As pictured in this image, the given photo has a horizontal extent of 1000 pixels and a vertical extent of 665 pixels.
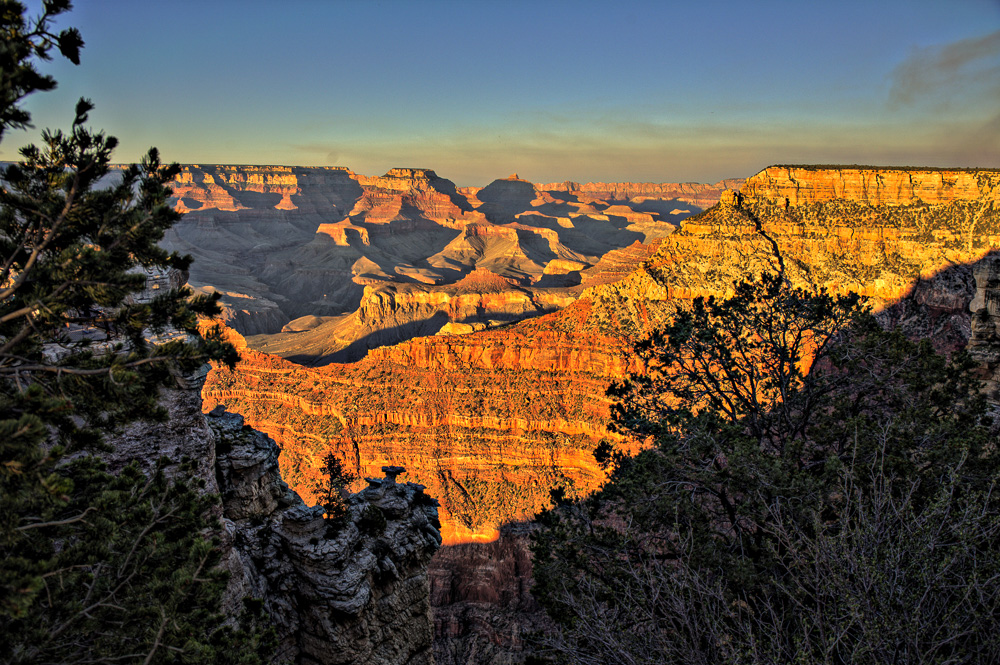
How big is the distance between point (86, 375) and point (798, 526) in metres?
11.1

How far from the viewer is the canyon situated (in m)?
30.1

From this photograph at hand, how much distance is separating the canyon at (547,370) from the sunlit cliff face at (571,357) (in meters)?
0.12

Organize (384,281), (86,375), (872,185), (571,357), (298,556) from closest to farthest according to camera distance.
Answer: (86,375), (298,556), (571,357), (872,185), (384,281)

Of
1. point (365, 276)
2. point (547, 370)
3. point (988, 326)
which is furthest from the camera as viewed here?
point (365, 276)

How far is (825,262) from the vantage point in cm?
4194

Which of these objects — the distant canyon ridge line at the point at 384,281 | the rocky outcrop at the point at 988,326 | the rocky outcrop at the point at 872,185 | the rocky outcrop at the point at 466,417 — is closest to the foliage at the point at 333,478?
the rocky outcrop at the point at 466,417

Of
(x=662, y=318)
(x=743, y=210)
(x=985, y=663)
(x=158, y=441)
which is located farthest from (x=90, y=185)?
(x=743, y=210)

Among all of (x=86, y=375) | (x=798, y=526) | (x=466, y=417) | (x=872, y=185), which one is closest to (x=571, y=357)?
(x=466, y=417)

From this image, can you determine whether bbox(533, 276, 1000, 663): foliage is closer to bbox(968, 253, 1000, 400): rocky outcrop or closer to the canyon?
bbox(968, 253, 1000, 400): rocky outcrop

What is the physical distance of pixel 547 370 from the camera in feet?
126

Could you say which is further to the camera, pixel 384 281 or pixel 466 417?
pixel 384 281

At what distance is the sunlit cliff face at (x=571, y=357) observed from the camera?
33562mm

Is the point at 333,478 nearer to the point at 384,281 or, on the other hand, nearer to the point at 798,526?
the point at 798,526

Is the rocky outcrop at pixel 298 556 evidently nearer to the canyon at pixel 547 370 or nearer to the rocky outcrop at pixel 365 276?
the canyon at pixel 547 370
